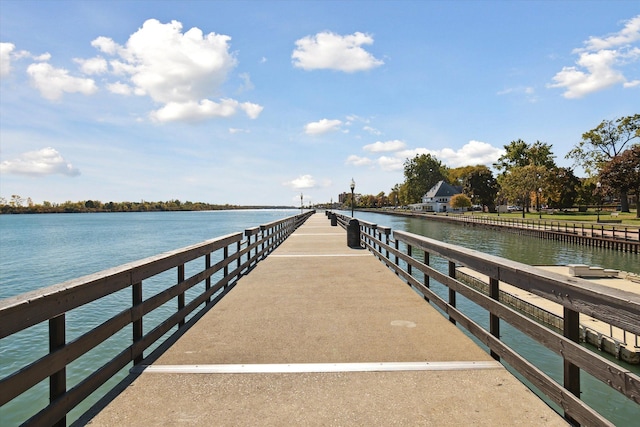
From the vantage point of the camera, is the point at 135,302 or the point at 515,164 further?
the point at 515,164

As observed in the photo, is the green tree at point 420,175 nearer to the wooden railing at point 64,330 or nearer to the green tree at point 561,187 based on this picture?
the green tree at point 561,187

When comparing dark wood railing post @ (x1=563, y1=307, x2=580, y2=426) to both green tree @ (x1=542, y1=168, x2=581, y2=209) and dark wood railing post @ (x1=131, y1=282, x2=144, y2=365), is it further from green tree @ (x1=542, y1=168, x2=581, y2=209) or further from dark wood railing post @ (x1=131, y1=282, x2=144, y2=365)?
green tree @ (x1=542, y1=168, x2=581, y2=209)

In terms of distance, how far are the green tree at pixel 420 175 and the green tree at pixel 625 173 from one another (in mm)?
82753

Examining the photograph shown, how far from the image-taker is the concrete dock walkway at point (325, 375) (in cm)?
296

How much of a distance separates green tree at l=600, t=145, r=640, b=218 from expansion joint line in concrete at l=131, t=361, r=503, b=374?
58311 mm

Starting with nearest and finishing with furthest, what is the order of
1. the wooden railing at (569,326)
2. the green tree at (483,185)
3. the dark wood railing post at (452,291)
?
the wooden railing at (569,326) < the dark wood railing post at (452,291) < the green tree at (483,185)

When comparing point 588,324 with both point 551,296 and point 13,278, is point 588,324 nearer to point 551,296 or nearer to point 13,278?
point 551,296

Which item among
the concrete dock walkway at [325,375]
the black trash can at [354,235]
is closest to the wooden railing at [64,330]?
the concrete dock walkway at [325,375]

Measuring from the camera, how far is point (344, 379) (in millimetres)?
3549

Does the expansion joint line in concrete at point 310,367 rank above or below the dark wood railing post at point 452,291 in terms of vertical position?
below

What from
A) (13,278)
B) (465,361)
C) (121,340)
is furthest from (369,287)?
(13,278)

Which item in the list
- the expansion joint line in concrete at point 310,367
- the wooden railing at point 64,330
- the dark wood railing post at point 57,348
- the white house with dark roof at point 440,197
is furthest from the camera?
the white house with dark roof at point 440,197

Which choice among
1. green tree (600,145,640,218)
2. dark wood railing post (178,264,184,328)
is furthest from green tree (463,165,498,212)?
dark wood railing post (178,264,184,328)

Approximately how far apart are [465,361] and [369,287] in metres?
3.62
